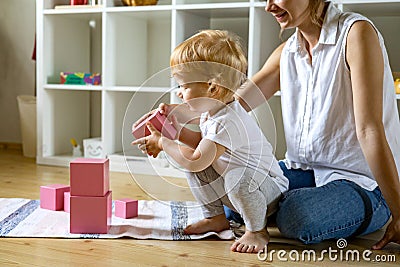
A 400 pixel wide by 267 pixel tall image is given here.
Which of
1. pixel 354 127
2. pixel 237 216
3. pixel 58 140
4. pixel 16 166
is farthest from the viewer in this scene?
pixel 58 140

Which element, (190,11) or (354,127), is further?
(190,11)

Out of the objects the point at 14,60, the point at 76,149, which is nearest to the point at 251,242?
the point at 76,149

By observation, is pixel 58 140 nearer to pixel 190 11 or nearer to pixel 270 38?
pixel 190 11

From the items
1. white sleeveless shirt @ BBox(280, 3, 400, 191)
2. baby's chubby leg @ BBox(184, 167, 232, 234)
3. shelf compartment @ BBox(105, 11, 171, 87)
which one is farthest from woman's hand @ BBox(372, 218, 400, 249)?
shelf compartment @ BBox(105, 11, 171, 87)

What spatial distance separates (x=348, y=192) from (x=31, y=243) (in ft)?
2.41

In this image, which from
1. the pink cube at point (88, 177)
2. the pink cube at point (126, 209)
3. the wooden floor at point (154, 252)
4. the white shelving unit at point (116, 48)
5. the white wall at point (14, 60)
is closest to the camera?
the wooden floor at point (154, 252)

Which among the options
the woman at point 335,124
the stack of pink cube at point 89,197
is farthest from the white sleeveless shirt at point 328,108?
the stack of pink cube at point 89,197

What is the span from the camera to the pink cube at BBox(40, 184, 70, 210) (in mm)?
1629

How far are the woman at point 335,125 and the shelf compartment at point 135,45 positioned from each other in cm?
96

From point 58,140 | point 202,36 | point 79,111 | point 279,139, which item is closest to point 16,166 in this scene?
point 58,140

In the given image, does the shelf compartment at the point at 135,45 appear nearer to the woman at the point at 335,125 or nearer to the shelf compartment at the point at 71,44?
the shelf compartment at the point at 71,44

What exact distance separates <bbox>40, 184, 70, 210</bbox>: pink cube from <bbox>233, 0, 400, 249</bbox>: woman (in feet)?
1.89

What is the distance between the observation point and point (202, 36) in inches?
51.6

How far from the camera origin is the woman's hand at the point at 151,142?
128 centimetres
